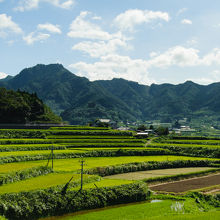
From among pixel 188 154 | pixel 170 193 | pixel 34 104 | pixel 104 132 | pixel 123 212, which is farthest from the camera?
pixel 34 104

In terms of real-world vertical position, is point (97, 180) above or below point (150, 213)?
above

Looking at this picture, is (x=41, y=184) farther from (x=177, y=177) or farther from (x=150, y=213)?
(x=177, y=177)

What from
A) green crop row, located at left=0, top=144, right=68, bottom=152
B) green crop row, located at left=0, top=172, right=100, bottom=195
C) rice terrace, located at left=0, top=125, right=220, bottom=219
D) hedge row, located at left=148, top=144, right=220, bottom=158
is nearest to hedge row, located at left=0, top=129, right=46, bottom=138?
rice terrace, located at left=0, top=125, right=220, bottom=219

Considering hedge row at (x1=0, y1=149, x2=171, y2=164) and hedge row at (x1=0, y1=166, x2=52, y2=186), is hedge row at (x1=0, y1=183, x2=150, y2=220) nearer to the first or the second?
hedge row at (x1=0, y1=166, x2=52, y2=186)

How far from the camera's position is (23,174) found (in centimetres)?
3297

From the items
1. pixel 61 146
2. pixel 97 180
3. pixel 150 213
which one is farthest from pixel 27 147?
pixel 150 213

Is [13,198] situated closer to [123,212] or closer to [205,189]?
[123,212]

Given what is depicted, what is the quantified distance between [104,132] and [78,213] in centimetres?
5427

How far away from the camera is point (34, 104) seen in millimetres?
95375

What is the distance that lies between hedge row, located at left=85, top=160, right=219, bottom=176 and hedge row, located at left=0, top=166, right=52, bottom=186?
675 cm

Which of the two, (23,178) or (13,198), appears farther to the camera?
(23,178)

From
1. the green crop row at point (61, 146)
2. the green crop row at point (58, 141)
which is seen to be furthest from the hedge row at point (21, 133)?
the green crop row at point (61, 146)

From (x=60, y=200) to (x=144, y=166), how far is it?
88.6 feet


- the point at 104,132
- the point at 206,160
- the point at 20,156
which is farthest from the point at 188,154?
the point at 20,156
